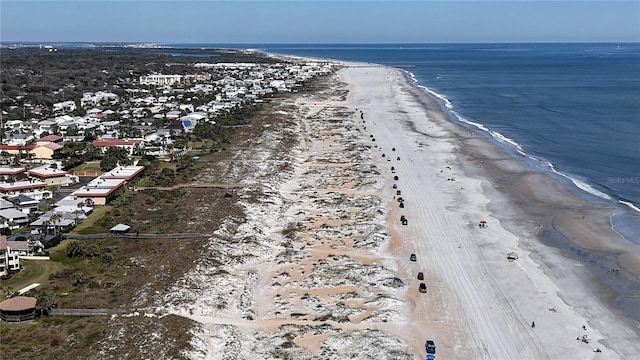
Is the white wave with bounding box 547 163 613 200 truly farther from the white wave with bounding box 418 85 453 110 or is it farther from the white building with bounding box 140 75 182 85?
the white building with bounding box 140 75 182 85

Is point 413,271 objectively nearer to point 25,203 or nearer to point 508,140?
point 25,203

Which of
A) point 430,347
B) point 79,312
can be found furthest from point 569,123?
point 79,312

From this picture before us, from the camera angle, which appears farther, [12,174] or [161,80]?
[161,80]

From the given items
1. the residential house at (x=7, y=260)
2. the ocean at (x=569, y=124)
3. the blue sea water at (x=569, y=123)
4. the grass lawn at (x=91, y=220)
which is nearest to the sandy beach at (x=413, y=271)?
the ocean at (x=569, y=124)

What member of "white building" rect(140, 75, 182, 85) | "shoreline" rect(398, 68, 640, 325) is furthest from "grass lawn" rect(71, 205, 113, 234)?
"white building" rect(140, 75, 182, 85)

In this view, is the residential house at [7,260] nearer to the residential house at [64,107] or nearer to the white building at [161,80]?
the residential house at [64,107]

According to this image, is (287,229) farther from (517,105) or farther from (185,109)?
(517,105)

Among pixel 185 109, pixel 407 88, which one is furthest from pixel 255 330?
pixel 407 88
